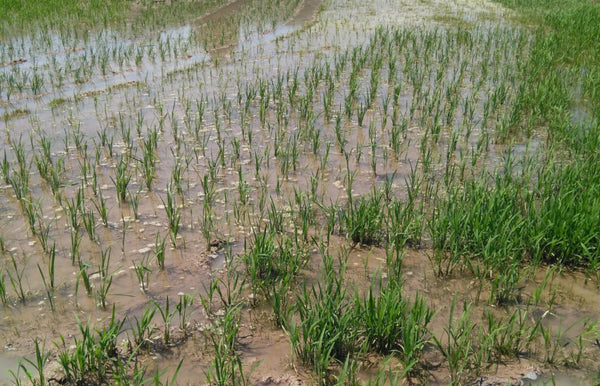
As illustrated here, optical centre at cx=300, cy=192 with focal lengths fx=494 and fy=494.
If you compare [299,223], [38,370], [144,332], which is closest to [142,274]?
[144,332]

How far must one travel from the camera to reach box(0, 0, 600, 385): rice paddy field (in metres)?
2.37

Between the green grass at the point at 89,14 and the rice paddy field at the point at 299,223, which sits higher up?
the green grass at the point at 89,14

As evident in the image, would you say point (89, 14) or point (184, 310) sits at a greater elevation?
point (89, 14)

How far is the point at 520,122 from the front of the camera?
5.64 meters

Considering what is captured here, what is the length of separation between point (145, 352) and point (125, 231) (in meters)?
1.35

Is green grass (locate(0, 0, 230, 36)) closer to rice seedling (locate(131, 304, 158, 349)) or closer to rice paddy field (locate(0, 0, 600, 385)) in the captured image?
rice paddy field (locate(0, 0, 600, 385))

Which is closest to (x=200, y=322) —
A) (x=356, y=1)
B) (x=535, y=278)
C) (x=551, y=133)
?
(x=535, y=278)

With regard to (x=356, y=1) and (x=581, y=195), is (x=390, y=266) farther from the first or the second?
(x=356, y=1)

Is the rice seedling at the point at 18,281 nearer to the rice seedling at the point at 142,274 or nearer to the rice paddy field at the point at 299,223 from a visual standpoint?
the rice paddy field at the point at 299,223

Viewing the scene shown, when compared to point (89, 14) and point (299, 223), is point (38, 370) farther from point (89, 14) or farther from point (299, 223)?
point (89, 14)

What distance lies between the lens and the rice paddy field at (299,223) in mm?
2373

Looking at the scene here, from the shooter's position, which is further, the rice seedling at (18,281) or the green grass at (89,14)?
the green grass at (89,14)

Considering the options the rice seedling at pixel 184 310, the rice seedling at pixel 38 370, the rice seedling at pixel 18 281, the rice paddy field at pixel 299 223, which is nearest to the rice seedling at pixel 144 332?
the rice paddy field at pixel 299 223

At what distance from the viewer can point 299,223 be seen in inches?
145
